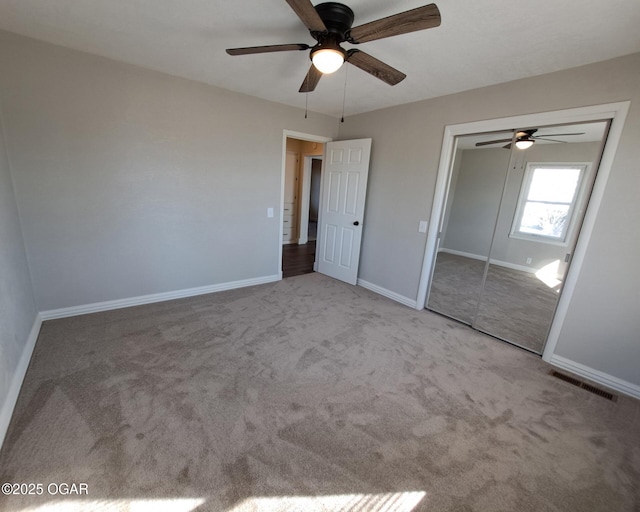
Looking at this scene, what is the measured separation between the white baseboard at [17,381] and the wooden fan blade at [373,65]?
299cm

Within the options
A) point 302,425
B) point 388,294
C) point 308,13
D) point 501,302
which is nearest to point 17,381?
point 302,425

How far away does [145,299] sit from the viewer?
125 inches

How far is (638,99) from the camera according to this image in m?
1.95

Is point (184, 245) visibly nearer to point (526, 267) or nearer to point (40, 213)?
point (40, 213)

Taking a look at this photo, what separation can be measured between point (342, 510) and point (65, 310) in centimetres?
317

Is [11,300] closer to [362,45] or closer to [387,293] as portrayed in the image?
[362,45]

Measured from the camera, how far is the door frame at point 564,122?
6.76ft

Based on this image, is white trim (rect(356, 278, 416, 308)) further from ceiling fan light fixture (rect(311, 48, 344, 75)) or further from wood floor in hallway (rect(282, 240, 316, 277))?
ceiling fan light fixture (rect(311, 48, 344, 75))

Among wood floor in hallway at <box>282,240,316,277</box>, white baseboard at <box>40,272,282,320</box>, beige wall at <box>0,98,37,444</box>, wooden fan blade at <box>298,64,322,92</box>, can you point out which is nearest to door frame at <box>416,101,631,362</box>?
wooden fan blade at <box>298,64,322,92</box>

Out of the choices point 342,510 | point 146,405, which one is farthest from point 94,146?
point 342,510

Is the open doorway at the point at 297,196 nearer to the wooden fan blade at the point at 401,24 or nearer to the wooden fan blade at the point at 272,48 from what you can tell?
the wooden fan blade at the point at 272,48

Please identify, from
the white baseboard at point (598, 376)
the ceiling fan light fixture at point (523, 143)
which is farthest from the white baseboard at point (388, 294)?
the ceiling fan light fixture at point (523, 143)

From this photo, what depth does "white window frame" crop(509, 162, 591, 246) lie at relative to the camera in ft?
9.88

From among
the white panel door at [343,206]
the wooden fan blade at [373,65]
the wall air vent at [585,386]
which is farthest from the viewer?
the white panel door at [343,206]
